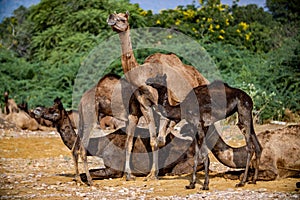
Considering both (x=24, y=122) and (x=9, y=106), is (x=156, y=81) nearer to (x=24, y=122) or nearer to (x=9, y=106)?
(x=24, y=122)

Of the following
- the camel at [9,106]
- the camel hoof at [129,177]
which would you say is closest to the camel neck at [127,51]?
the camel hoof at [129,177]

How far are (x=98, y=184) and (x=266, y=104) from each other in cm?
1042

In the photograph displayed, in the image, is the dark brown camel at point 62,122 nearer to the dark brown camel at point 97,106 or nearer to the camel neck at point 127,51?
the dark brown camel at point 97,106

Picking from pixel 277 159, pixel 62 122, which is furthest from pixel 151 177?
pixel 277 159

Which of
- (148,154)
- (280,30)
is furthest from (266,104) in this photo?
(280,30)

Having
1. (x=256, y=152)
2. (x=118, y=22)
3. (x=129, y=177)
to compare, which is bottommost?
(x=129, y=177)

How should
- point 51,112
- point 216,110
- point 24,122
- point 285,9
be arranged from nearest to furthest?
point 216,110
point 51,112
point 24,122
point 285,9

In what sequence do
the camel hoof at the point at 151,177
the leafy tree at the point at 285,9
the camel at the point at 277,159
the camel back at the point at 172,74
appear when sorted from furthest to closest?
the leafy tree at the point at 285,9 < the camel back at the point at 172,74 < the camel hoof at the point at 151,177 < the camel at the point at 277,159

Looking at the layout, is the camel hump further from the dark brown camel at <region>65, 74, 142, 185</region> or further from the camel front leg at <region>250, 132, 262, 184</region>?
the camel front leg at <region>250, 132, 262, 184</region>

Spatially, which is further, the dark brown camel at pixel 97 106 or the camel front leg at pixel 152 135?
the camel front leg at pixel 152 135

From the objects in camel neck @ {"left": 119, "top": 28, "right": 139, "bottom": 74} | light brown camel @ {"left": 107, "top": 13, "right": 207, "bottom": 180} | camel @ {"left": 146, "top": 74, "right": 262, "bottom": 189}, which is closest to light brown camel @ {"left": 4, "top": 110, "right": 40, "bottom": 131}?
light brown camel @ {"left": 107, "top": 13, "right": 207, "bottom": 180}

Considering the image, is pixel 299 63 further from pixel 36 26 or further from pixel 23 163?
pixel 36 26

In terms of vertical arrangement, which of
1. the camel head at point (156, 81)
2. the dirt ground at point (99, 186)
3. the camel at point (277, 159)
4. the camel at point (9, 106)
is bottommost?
the dirt ground at point (99, 186)

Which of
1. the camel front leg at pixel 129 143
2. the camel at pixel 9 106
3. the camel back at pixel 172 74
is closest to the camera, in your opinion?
the camel front leg at pixel 129 143
